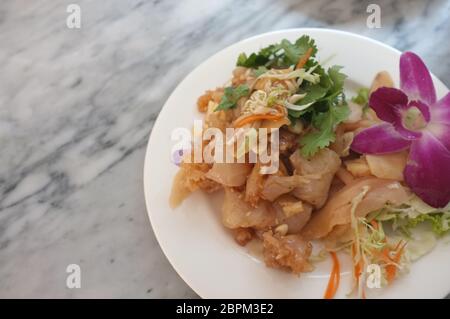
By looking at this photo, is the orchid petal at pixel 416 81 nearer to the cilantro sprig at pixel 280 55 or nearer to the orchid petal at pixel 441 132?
the orchid petal at pixel 441 132

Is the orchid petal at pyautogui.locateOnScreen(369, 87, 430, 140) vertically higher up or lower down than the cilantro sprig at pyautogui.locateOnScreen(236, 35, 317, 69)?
lower down

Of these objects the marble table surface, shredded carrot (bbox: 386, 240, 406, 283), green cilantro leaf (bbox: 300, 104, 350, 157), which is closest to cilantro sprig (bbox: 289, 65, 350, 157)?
green cilantro leaf (bbox: 300, 104, 350, 157)

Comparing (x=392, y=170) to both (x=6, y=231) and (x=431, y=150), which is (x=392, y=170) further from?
(x=6, y=231)

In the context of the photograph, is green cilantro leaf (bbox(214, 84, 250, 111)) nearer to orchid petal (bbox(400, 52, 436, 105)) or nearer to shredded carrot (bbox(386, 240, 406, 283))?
orchid petal (bbox(400, 52, 436, 105))
